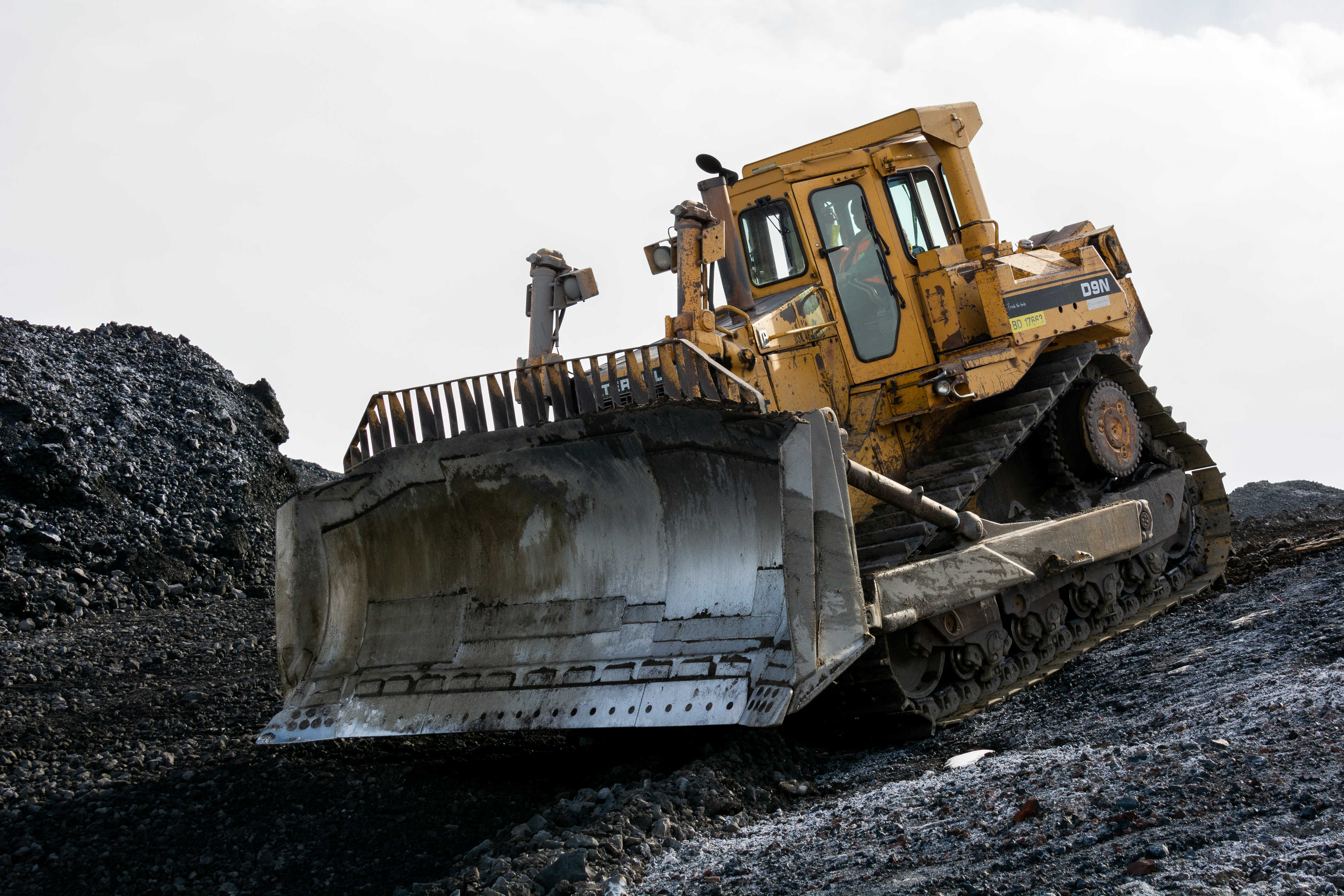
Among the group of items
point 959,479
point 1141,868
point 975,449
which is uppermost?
point 975,449

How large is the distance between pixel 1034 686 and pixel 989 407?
1.81 meters

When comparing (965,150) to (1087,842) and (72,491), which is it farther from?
(72,491)

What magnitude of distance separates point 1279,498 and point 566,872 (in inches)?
658

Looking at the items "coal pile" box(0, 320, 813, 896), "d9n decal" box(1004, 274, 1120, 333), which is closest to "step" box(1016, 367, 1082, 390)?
"d9n decal" box(1004, 274, 1120, 333)

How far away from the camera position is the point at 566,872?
3410mm

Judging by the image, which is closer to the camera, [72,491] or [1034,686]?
[1034,686]

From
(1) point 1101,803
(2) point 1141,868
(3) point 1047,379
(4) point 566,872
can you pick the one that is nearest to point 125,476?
(3) point 1047,379

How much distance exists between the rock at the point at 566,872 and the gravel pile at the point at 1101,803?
187 mm

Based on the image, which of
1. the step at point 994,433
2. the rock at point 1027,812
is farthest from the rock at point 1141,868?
the step at point 994,433

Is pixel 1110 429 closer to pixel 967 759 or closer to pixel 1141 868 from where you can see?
pixel 967 759

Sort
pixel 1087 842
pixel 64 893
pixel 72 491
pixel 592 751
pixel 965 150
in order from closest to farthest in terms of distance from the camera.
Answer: pixel 1087 842, pixel 64 893, pixel 592 751, pixel 965 150, pixel 72 491

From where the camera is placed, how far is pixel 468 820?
4.54 meters

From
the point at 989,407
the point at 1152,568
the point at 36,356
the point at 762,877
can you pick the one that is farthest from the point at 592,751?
the point at 36,356

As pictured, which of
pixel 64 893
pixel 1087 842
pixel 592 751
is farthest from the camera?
pixel 592 751
